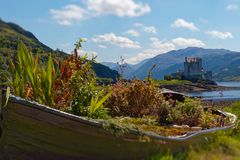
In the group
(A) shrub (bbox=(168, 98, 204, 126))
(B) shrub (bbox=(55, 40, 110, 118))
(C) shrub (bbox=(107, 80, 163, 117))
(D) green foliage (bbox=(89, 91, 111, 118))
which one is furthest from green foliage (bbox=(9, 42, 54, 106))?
(A) shrub (bbox=(168, 98, 204, 126))

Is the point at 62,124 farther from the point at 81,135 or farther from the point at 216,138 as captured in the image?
the point at 216,138

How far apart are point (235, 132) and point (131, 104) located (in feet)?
8.02

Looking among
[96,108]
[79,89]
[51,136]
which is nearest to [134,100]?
[79,89]

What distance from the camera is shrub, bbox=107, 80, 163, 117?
31.6 feet

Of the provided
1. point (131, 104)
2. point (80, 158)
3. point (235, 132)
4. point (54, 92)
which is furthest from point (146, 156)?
point (235, 132)

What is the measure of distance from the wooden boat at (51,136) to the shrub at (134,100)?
2.88m

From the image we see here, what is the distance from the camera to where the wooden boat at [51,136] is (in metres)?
6.02

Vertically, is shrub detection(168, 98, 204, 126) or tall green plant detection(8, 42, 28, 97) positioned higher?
tall green plant detection(8, 42, 28, 97)

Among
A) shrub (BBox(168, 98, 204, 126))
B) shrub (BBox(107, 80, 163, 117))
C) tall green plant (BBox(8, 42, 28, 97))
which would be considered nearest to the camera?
tall green plant (BBox(8, 42, 28, 97))

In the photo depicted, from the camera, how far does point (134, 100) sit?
9758 millimetres

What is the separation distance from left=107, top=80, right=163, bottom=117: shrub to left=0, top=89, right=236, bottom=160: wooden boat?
2.88 metres

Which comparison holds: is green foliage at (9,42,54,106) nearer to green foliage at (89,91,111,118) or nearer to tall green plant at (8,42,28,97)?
tall green plant at (8,42,28,97)

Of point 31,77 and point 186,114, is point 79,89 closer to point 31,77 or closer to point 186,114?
point 31,77

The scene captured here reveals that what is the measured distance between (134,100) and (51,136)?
3783mm
